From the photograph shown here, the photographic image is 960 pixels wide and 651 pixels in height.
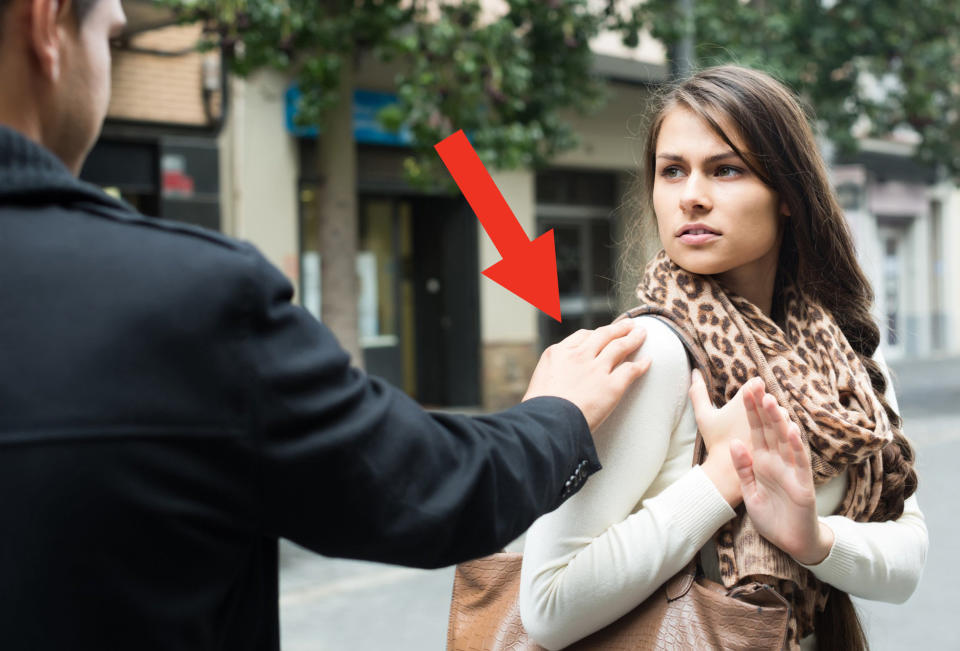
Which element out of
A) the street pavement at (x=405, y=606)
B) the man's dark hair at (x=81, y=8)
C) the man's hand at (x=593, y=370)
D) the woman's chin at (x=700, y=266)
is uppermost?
the man's dark hair at (x=81, y=8)

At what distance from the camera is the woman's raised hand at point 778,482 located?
144cm

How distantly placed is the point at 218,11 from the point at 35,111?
6.97 metres

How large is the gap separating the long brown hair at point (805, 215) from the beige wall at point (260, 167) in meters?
9.36

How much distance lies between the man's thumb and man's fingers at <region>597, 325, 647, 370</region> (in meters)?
0.12

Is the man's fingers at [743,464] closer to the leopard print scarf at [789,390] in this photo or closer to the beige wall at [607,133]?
the leopard print scarf at [789,390]

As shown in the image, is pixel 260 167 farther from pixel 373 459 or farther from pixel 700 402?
pixel 373 459

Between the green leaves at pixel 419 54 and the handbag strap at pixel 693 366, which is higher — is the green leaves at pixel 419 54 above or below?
above

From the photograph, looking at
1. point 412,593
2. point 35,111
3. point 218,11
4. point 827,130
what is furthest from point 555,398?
point 827,130

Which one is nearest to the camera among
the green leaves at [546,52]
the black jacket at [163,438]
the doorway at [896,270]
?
the black jacket at [163,438]

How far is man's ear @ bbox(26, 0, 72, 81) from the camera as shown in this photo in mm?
977

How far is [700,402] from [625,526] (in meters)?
0.23

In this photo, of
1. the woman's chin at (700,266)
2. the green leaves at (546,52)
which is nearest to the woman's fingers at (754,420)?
the woman's chin at (700,266)

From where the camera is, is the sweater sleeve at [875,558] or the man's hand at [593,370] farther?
the sweater sleeve at [875,558]

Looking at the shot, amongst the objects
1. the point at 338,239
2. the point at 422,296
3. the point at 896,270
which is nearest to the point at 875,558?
the point at 338,239
